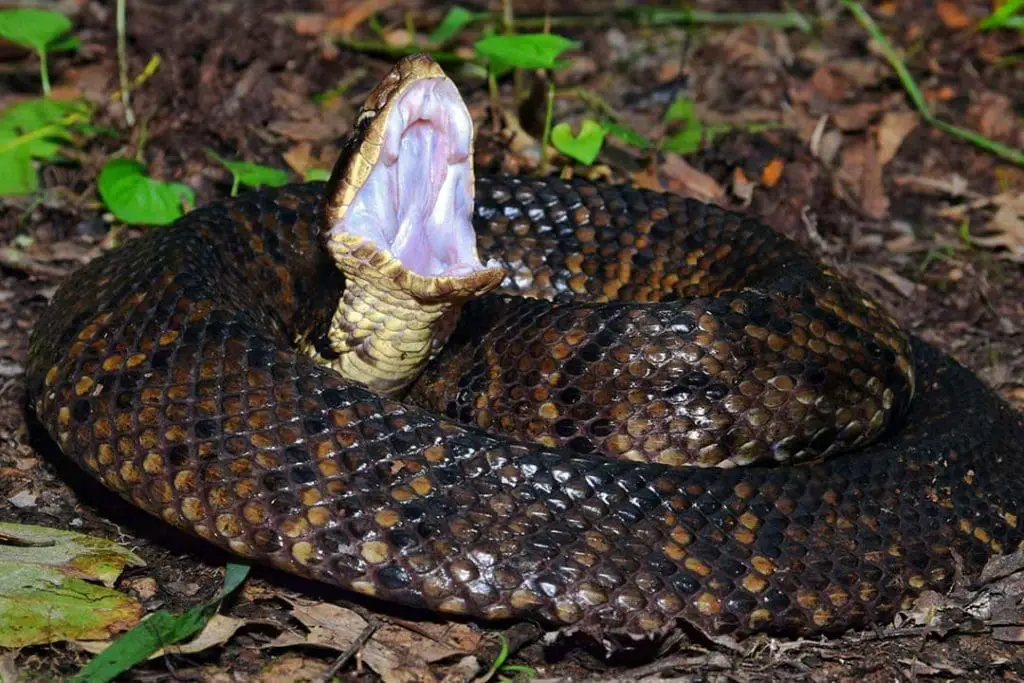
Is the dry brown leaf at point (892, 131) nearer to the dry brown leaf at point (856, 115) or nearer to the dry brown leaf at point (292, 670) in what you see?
the dry brown leaf at point (856, 115)

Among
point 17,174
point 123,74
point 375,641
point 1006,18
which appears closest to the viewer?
point 375,641

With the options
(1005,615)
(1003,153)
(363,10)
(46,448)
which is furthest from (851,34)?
(46,448)

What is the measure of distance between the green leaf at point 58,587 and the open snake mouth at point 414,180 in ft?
4.64

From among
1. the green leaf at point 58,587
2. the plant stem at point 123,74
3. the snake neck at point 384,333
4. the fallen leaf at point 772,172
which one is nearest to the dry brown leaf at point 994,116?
the fallen leaf at point 772,172

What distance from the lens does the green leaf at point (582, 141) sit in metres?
7.11

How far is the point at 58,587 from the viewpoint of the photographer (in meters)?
4.43

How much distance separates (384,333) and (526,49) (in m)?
1.84

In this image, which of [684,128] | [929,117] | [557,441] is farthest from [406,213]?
[929,117]

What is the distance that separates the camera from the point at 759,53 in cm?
918

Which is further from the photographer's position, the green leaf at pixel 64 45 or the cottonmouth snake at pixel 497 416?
the green leaf at pixel 64 45

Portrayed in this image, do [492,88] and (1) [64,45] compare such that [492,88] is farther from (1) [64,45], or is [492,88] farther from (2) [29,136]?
(2) [29,136]

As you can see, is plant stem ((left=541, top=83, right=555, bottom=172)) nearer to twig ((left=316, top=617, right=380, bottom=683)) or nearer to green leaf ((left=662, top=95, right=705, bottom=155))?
green leaf ((left=662, top=95, right=705, bottom=155))

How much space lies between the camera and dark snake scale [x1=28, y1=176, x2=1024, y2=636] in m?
4.26

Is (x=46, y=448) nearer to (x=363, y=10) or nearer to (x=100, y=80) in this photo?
(x=100, y=80)
